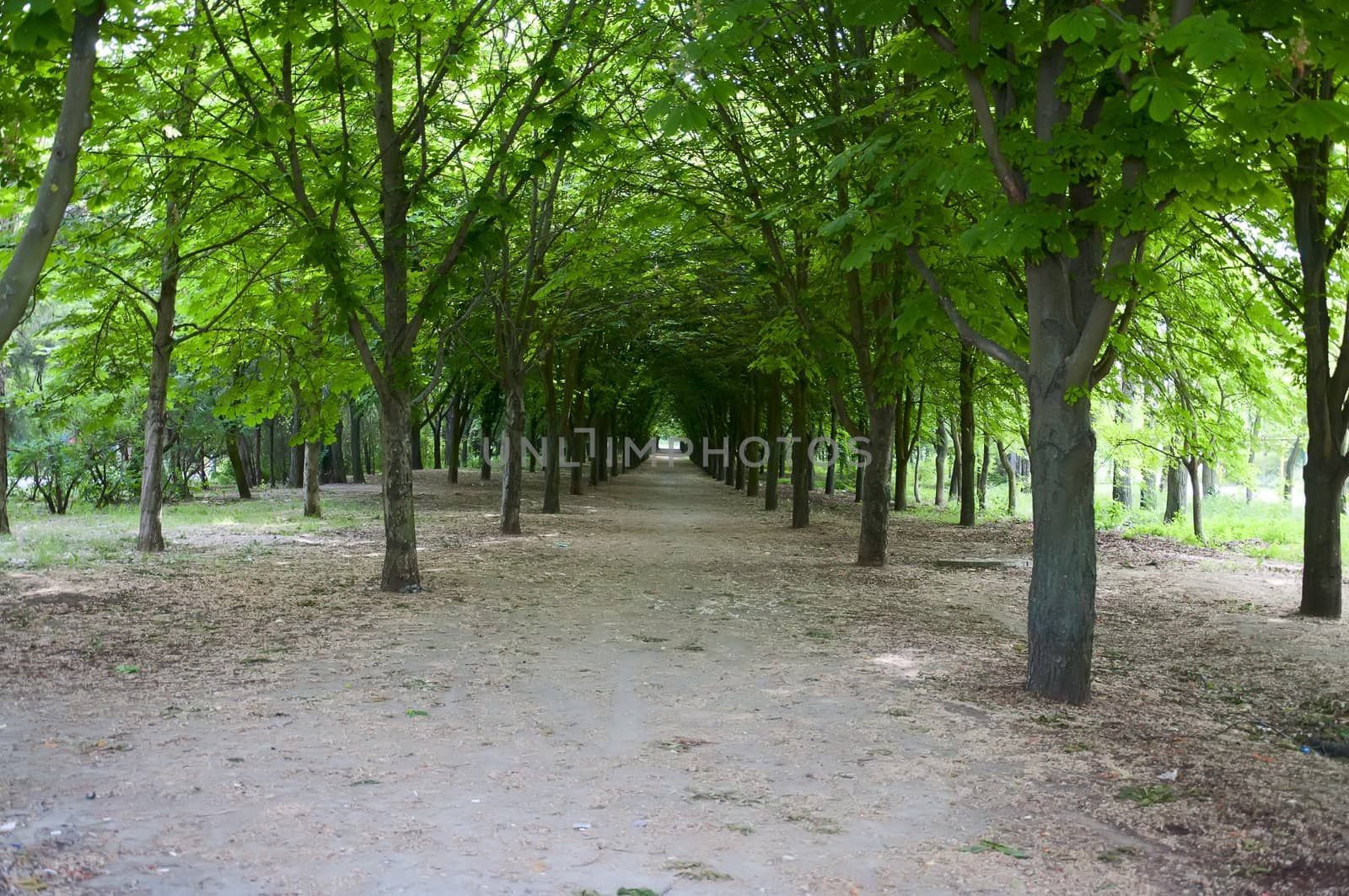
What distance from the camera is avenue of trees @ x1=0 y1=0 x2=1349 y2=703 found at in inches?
248

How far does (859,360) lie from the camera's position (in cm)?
1484

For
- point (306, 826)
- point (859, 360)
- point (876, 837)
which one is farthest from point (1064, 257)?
point (859, 360)

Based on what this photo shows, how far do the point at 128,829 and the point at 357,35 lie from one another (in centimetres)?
793

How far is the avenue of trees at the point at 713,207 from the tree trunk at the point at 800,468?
0.17 metres

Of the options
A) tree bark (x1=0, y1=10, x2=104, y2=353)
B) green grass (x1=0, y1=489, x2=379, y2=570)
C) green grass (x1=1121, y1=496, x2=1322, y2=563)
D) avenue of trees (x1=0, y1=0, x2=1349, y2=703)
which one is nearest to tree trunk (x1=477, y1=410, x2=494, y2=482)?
green grass (x1=0, y1=489, x2=379, y2=570)

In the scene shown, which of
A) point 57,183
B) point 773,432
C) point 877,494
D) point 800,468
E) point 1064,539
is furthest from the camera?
point 773,432

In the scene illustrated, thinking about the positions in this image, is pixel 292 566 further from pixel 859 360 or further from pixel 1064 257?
pixel 1064 257

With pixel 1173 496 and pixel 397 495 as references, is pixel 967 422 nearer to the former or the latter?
pixel 1173 496

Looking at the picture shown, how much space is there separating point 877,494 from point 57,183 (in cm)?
Result: 1245

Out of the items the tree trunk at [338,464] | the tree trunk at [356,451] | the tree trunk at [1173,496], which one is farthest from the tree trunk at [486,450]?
the tree trunk at [1173,496]

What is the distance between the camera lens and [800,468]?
23.6 metres

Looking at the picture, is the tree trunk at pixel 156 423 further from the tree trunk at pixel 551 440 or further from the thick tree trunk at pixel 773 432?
the thick tree trunk at pixel 773 432

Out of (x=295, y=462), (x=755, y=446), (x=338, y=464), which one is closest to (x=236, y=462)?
(x=338, y=464)

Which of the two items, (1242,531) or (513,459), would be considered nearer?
(513,459)
